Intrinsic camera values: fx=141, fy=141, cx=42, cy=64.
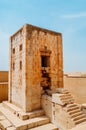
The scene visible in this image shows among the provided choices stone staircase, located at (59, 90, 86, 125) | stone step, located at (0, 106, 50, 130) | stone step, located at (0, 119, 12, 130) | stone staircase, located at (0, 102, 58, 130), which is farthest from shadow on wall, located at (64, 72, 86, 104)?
stone step, located at (0, 119, 12, 130)

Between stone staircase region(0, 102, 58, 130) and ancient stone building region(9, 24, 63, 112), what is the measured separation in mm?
542

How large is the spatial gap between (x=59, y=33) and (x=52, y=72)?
2.90 m

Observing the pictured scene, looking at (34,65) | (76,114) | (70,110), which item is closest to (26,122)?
(70,110)

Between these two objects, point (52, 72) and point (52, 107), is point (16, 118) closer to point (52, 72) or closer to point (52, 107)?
point (52, 107)

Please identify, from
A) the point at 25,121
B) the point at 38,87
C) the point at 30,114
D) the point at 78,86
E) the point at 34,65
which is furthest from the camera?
the point at 78,86

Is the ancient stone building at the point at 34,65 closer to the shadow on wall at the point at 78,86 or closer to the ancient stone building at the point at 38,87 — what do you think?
the ancient stone building at the point at 38,87

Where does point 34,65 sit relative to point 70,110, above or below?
above

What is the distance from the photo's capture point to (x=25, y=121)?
283 inches

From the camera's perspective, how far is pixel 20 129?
6.52 meters

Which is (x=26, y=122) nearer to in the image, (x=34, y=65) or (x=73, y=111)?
(x=73, y=111)

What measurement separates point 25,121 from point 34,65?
3.22m

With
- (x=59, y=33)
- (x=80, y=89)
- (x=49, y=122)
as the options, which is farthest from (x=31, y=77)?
(x=80, y=89)

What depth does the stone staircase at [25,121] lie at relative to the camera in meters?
6.77

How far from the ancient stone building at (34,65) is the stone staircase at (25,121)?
1.78 feet
